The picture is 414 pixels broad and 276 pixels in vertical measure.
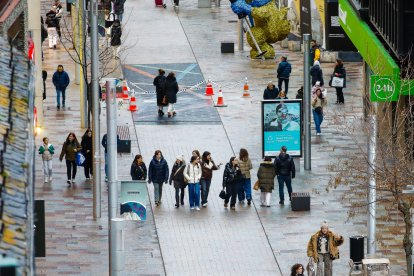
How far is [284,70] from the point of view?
43.9 meters

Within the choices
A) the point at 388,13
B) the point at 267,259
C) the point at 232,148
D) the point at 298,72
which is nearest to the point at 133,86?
the point at 298,72

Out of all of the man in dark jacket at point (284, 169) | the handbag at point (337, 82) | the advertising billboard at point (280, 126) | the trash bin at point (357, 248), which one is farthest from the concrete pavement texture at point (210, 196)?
the advertising billboard at point (280, 126)

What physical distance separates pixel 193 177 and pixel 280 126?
12.1ft

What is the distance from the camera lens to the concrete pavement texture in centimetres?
2709

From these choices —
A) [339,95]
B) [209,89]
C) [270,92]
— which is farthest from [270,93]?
[209,89]

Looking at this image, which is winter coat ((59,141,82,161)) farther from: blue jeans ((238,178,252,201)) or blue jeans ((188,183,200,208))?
blue jeans ((238,178,252,201))

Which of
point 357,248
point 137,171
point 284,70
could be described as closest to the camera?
point 357,248

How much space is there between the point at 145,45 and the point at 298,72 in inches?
357

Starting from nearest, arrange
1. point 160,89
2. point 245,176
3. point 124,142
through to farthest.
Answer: point 245,176
point 124,142
point 160,89

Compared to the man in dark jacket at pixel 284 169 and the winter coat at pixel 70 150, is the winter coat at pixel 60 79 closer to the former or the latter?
the winter coat at pixel 70 150

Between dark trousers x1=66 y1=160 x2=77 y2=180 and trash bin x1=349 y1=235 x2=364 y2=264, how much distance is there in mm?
9683

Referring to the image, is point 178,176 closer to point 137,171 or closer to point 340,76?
point 137,171

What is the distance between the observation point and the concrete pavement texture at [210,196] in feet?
88.9

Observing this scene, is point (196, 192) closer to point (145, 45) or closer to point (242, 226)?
point (242, 226)
